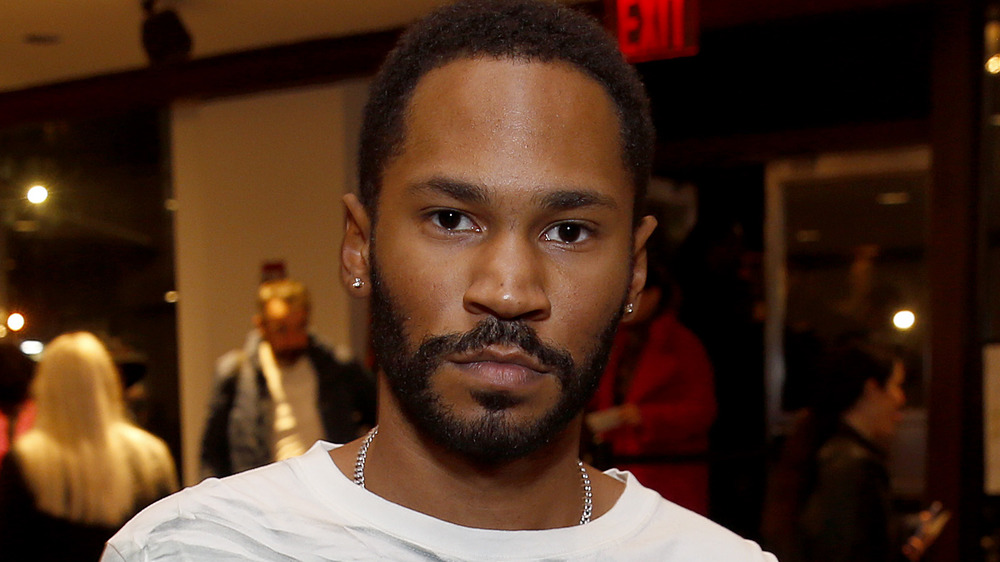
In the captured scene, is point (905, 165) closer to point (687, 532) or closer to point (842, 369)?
point (842, 369)

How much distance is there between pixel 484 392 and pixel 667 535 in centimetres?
30

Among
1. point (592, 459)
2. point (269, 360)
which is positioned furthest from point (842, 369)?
point (269, 360)

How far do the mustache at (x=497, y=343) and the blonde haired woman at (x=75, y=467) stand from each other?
1777 millimetres

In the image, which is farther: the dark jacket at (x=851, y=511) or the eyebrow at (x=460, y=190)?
the dark jacket at (x=851, y=511)

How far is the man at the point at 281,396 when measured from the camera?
296 cm

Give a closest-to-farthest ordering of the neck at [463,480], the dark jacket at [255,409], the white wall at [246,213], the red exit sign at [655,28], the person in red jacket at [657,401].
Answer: the neck at [463,480] < the red exit sign at [655,28] < the person in red jacket at [657,401] < the dark jacket at [255,409] < the white wall at [246,213]

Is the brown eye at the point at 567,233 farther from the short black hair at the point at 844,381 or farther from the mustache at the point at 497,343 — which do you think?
the short black hair at the point at 844,381

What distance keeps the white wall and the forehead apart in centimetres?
277

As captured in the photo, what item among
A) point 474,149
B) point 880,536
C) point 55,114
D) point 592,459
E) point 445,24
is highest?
point 55,114

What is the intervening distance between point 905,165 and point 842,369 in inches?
28.7

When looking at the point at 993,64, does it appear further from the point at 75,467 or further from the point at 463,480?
the point at 75,467

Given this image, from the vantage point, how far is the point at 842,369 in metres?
2.59

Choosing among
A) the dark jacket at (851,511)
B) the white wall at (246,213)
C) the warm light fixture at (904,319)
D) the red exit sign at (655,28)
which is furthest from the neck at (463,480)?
the white wall at (246,213)

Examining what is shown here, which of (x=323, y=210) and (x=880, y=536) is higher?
(x=323, y=210)
